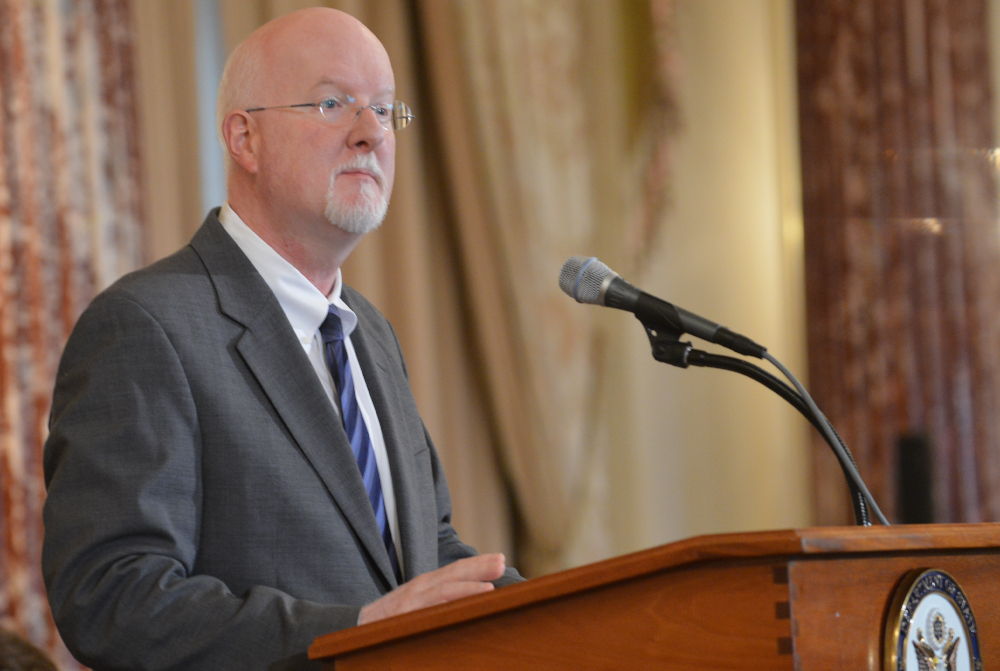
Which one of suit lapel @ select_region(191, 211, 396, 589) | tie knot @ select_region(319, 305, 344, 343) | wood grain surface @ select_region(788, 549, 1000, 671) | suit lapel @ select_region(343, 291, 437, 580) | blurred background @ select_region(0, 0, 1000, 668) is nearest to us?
wood grain surface @ select_region(788, 549, 1000, 671)

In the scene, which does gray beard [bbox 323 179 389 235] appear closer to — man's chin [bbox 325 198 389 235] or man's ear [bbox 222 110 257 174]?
man's chin [bbox 325 198 389 235]

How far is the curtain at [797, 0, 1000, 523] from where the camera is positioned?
12.6 ft

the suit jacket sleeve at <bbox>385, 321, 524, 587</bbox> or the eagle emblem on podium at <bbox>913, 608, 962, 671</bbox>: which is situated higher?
the eagle emblem on podium at <bbox>913, 608, 962, 671</bbox>

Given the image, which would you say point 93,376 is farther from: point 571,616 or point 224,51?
point 224,51

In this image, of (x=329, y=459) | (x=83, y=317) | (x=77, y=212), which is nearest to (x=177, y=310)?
(x=83, y=317)

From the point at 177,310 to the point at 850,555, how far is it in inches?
42.5

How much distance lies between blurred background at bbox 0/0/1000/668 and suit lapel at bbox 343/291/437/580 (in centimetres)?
149

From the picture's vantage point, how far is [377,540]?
1.63 metres

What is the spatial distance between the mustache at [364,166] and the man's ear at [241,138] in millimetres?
174

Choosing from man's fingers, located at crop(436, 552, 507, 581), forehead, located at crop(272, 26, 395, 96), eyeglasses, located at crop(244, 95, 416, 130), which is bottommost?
man's fingers, located at crop(436, 552, 507, 581)

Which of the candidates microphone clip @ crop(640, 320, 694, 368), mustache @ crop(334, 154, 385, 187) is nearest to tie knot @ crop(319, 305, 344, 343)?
mustache @ crop(334, 154, 385, 187)

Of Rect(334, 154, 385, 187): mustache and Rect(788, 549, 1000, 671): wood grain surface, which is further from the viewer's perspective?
Rect(334, 154, 385, 187): mustache

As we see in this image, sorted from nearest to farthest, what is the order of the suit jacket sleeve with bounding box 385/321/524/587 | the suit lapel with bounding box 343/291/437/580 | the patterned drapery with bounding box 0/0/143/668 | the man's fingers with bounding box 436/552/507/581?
the man's fingers with bounding box 436/552/507/581 < the suit lapel with bounding box 343/291/437/580 < the suit jacket sleeve with bounding box 385/321/524/587 < the patterned drapery with bounding box 0/0/143/668

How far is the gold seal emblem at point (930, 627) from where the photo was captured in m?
1.01
